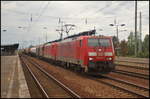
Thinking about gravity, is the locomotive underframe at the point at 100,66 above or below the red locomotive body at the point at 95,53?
below

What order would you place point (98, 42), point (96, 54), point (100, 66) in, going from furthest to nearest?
point (98, 42) < point (96, 54) < point (100, 66)

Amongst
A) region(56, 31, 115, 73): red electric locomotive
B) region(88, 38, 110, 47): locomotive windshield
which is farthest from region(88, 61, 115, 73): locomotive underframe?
region(88, 38, 110, 47): locomotive windshield

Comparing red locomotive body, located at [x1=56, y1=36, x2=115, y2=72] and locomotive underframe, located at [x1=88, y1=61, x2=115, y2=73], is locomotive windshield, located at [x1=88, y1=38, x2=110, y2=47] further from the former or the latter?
locomotive underframe, located at [x1=88, y1=61, x2=115, y2=73]

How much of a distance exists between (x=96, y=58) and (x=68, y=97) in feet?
23.2

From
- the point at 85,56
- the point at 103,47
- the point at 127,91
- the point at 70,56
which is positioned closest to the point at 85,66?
the point at 85,56

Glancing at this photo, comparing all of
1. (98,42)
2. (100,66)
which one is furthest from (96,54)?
(98,42)

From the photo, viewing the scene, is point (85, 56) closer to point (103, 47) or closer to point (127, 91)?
point (103, 47)

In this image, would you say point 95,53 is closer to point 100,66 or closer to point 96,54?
point 96,54

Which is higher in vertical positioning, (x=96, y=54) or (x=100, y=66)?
(x=96, y=54)

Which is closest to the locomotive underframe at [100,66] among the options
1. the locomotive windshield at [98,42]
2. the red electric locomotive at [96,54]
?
the red electric locomotive at [96,54]

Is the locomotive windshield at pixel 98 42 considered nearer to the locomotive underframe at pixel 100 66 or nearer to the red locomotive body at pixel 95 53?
the red locomotive body at pixel 95 53

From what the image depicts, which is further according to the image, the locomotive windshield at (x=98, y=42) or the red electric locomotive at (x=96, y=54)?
the locomotive windshield at (x=98, y=42)

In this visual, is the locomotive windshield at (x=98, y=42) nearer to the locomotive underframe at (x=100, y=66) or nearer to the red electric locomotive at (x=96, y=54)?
the red electric locomotive at (x=96, y=54)

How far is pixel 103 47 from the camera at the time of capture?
19.0 meters
